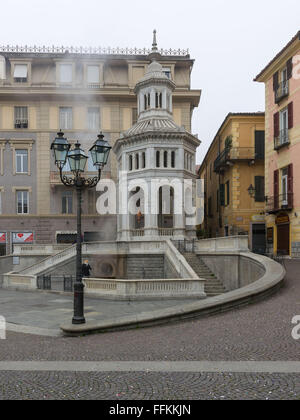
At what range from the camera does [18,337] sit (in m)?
9.86

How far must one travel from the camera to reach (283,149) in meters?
27.2

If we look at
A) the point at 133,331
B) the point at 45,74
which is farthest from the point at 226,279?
the point at 45,74

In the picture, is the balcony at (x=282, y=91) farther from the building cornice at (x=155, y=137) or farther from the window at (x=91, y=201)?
the window at (x=91, y=201)

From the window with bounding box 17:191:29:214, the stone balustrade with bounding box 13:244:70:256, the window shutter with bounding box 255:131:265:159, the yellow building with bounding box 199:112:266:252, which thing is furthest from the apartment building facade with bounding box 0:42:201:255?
Result: the stone balustrade with bounding box 13:244:70:256

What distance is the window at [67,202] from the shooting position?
3609 centimetres

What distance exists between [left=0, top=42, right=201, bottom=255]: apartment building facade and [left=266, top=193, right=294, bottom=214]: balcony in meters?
12.8

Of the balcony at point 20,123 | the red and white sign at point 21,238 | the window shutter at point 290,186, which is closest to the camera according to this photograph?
the window shutter at point 290,186

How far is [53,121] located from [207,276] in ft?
76.0

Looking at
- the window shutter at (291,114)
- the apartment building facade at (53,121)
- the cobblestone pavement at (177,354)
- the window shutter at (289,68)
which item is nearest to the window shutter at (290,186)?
the window shutter at (291,114)

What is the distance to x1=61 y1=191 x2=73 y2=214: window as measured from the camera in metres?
36.1

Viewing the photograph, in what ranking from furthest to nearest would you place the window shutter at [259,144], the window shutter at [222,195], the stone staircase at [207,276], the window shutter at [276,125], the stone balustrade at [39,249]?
the window shutter at [222,195] → the window shutter at [259,144] → the window shutter at [276,125] → the stone balustrade at [39,249] → the stone staircase at [207,276]

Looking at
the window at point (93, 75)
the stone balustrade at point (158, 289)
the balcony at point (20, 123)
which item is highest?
the window at point (93, 75)

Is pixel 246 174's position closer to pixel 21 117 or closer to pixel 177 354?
pixel 21 117

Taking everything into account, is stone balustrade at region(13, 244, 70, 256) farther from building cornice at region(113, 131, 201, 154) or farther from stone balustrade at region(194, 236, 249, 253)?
stone balustrade at region(194, 236, 249, 253)
